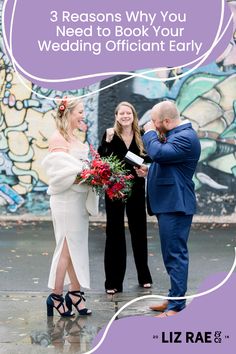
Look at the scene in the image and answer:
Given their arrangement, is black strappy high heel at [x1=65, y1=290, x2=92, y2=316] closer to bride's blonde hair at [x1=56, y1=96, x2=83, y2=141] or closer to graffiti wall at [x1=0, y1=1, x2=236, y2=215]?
bride's blonde hair at [x1=56, y1=96, x2=83, y2=141]

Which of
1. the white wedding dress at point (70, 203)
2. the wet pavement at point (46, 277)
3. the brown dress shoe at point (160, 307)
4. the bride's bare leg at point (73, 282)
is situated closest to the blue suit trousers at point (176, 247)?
the brown dress shoe at point (160, 307)

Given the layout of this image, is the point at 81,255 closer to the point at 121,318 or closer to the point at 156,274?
the point at 121,318

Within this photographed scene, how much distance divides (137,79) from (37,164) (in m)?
2.05

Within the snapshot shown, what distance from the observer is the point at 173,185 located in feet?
20.6

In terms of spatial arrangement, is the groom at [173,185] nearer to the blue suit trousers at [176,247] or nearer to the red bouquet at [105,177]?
the blue suit trousers at [176,247]

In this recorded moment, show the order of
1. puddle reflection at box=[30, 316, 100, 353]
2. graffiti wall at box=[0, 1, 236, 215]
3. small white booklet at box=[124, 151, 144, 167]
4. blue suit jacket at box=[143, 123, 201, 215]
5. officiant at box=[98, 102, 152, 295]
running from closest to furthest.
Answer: puddle reflection at box=[30, 316, 100, 353], blue suit jacket at box=[143, 123, 201, 215], small white booklet at box=[124, 151, 144, 167], officiant at box=[98, 102, 152, 295], graffiti wall at box=[0, 1, 236, 215]

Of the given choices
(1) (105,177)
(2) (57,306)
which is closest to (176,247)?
(1) (105,177)

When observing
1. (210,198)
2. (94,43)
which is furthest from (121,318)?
(210,198)

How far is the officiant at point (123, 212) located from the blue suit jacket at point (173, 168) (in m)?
1.07

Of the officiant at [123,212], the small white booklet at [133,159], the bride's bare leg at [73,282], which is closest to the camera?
the bride's bare leg at [73,282]

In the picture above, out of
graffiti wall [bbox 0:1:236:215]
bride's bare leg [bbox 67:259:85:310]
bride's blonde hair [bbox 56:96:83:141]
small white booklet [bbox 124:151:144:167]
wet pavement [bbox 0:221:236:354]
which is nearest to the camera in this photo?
wet pavement [bbox 0:221:236:354]

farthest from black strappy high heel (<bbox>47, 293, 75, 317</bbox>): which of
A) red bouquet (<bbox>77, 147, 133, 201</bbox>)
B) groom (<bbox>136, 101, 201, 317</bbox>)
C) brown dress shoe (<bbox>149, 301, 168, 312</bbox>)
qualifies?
red bouquet (<bbox>77, 147, 133, 201</bbox>)

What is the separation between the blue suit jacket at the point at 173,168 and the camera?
618cm

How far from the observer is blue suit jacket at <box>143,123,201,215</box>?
618cm
